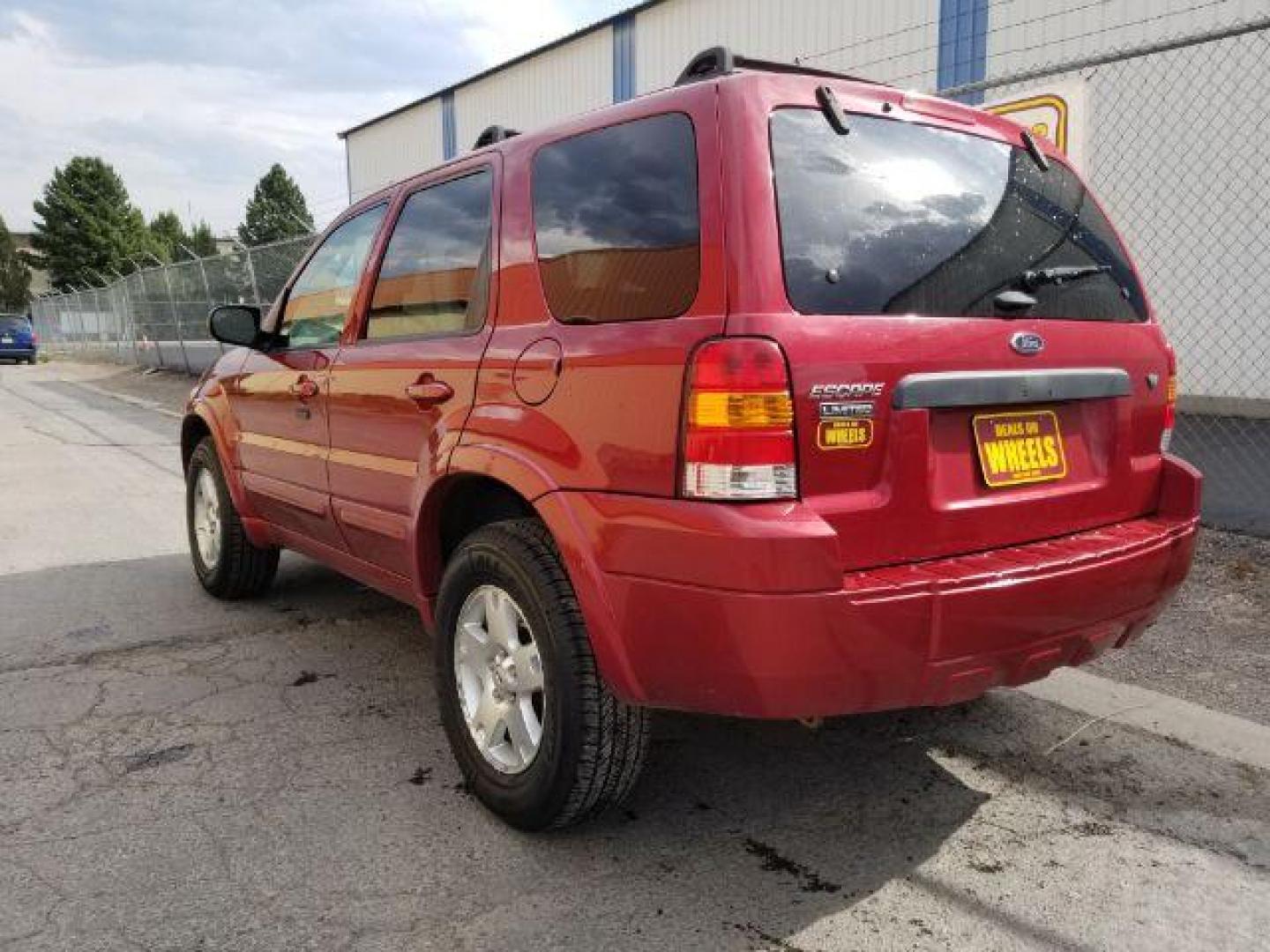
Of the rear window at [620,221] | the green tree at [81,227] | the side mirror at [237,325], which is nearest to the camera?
the rear window at [620,221]

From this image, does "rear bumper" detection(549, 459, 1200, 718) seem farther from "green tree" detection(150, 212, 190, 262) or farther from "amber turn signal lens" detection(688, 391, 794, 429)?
"green tree" detection(150, 212, 190, 262)

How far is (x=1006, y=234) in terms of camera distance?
2.62 meters

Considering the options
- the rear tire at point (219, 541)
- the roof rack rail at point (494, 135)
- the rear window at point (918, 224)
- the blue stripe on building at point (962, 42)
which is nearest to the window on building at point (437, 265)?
the roof rack rail at point (494, 135)

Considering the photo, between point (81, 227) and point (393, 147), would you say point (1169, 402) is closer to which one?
point (393, 147)

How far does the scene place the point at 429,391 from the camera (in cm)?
304

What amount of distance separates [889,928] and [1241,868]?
0.98 meters

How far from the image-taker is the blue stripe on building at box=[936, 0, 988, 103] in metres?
10.8

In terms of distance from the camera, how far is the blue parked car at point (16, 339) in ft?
106

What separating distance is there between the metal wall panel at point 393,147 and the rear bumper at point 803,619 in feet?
70.6

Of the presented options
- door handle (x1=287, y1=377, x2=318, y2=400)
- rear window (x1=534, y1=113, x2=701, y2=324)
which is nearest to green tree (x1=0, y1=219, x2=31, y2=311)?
door handle (x1=287, y1=377, x2=318, y2=400)

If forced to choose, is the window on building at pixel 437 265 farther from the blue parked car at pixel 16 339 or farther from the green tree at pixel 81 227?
the green tree at pixel 81 227

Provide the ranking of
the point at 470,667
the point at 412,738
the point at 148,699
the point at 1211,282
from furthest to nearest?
1. the point at 1211,282
2. the point at 148,699
3. the point at 412,738
4. the point at 470,667

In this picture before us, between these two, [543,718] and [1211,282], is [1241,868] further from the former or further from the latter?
[1211,282]

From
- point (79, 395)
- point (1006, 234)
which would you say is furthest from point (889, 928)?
point (79, 395)
